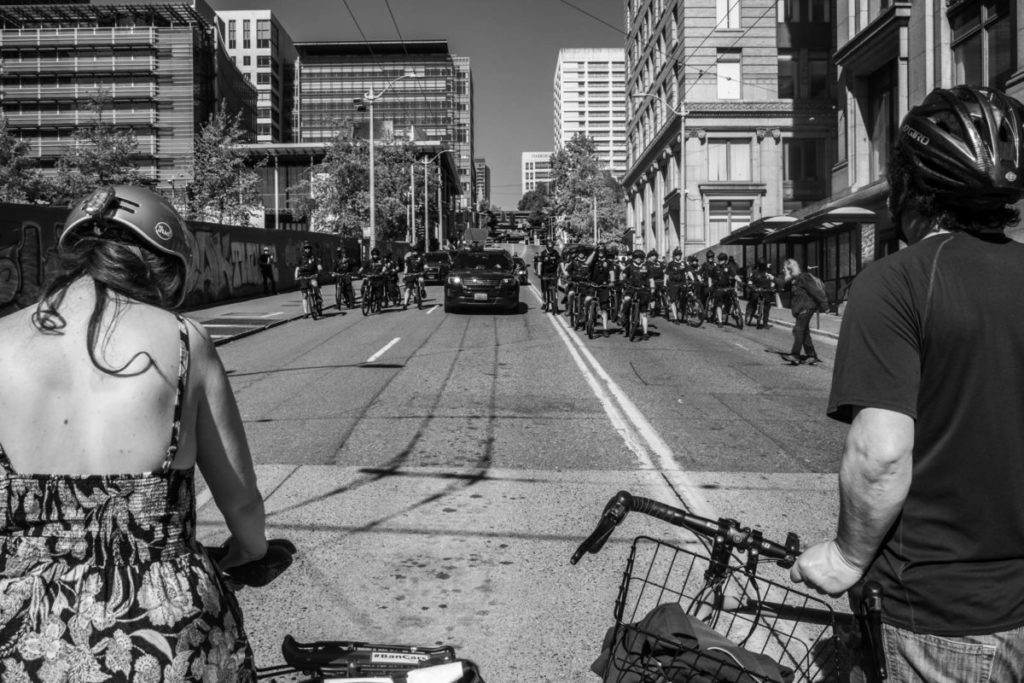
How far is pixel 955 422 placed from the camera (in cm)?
190

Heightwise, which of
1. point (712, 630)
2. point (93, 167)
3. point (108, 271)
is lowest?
point (712, 630)

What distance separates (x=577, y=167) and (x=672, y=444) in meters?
73.2

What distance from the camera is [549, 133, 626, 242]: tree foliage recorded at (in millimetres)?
78875

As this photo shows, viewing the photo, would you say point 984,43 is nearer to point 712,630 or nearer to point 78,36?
point 712,630

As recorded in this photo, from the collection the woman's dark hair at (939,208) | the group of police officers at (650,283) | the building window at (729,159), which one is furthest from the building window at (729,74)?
the woman's dark hair at (939,208)

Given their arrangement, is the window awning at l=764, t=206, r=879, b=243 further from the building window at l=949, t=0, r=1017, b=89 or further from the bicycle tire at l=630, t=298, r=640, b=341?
the bicycle tire at l=630, t=298, r=640, b=341

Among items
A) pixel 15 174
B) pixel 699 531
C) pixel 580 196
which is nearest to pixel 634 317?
pixel 699 531

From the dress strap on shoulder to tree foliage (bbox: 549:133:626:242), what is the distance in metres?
76.7

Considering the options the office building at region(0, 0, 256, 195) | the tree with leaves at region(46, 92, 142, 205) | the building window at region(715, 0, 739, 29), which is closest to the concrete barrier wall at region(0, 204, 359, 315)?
the tree with leaves at region(46, 92, 142, 205)

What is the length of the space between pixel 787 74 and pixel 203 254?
37982 mm

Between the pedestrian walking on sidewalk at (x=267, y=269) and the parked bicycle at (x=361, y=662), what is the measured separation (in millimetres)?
32430

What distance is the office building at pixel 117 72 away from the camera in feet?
292

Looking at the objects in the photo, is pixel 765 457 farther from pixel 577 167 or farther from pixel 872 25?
pixel 577 167

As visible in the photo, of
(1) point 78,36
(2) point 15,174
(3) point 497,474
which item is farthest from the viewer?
(1) point 78,36
